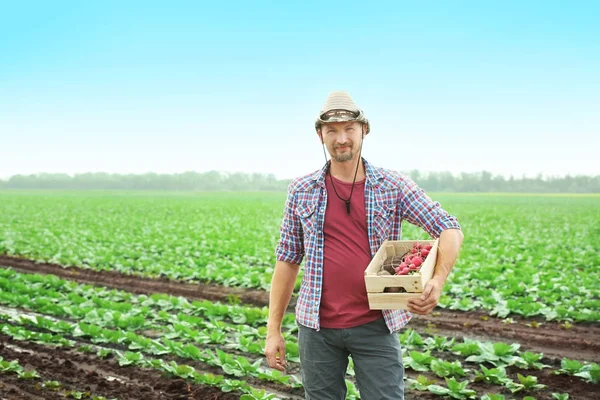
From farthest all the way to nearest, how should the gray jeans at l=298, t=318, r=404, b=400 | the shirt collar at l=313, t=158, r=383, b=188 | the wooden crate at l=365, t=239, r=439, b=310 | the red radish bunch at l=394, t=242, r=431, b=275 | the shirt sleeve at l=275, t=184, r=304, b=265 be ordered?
the shirt sleeve at l=275, t=184, r=304, b=265 → the shirt collar at l=313, t=158, r=383, b=188 → the gray jeans at l=298, t=318, r=404, b=400 → the red radish bunch at l=394, t=242, r=431, b=275 → the wooden crate at l=365, t=239, r=439, b=310

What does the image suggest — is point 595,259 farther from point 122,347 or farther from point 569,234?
point 122,347

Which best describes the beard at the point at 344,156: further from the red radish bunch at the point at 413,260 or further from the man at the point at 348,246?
the red radish bunch at the point at 413,260

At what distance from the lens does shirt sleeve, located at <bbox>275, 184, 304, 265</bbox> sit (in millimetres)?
3121

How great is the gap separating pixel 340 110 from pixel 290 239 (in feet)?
2.41

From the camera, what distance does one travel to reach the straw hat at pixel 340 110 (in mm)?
2891

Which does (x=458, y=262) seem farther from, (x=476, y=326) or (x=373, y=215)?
A: (x=373, y=215)

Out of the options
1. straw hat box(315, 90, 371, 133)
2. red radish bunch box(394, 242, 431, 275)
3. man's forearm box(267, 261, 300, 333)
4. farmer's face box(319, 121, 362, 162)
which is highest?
straw hat box(315, 90, 371, 133)

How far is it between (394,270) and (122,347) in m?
5.09

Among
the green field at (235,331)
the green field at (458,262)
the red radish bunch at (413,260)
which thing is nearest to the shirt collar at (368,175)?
the red radish bunch at (413,260)

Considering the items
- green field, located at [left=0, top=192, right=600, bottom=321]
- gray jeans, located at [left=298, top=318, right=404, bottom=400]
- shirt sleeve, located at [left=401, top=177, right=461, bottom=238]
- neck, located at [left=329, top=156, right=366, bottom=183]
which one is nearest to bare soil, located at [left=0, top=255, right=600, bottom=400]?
green field, located at [left=0, top=192, right=600, bottom=321]

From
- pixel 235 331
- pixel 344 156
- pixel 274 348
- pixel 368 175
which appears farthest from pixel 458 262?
pixel 344 156

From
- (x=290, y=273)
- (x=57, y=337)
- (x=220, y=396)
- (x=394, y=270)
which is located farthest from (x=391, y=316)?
(x=57, y=337)

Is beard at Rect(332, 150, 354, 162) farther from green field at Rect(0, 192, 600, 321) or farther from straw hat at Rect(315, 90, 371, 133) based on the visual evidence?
green field at Rect(0, 192, 600, 321)

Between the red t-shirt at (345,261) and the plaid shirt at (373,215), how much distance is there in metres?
0.03
